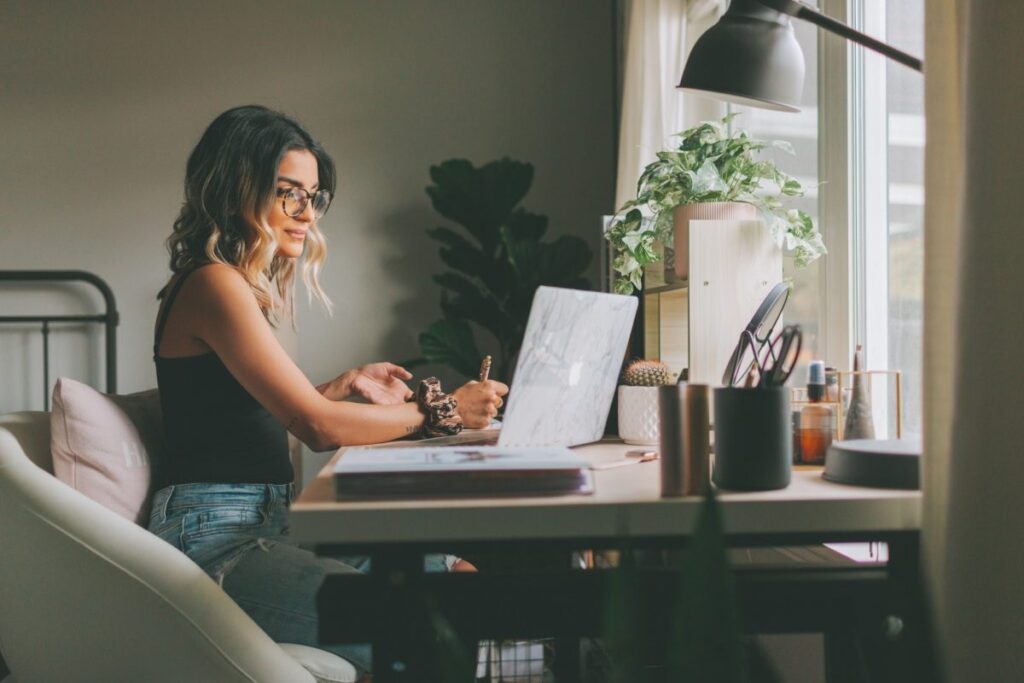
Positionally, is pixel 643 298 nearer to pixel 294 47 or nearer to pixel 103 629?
pixel 103 629

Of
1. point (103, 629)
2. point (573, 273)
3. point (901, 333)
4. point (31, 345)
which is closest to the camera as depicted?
point (103, 629)

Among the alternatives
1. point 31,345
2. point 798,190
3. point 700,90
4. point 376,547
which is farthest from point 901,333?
point 31,345

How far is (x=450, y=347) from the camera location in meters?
2.83

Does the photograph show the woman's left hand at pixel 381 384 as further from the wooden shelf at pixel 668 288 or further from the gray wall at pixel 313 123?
the gray wall at pixel 313 123

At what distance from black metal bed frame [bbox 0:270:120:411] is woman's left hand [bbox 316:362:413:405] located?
1.61 metres

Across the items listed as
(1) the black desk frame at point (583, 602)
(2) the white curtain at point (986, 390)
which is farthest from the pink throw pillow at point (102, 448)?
(2) the white curtain at point (986, 390)

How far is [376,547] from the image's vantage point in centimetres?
81

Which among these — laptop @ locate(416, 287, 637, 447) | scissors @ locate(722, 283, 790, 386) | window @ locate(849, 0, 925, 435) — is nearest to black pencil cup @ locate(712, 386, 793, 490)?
scissors @ locate(722, 283, 790, 386)

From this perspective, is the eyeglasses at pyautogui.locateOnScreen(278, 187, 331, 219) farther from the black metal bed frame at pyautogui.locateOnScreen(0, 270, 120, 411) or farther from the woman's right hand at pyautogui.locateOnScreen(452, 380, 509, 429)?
the black metal bed frame at pyautogui.locateOnScreen(0, 270, 120, 411)

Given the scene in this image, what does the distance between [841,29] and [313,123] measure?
93.3 inches

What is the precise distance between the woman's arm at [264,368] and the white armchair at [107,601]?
0.30 meters

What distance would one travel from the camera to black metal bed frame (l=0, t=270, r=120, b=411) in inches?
118

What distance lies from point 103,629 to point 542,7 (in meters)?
2.72

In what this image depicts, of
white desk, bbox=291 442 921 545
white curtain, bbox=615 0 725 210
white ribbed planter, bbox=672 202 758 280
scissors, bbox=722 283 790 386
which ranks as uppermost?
white curtain, bbox=615 0 725 210
